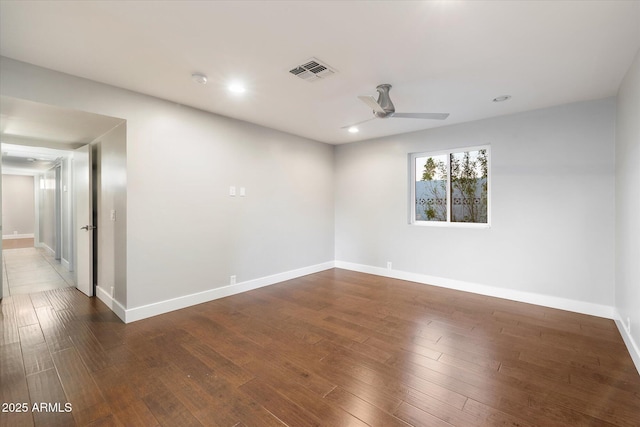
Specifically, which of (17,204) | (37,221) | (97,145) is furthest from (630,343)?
(17,204)

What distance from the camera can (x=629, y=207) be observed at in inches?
96.1

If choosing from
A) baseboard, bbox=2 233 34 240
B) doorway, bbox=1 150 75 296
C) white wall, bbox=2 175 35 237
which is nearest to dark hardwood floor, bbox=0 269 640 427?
doorway, bbox=1 150 75 296

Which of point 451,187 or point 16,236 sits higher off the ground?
point 451,187

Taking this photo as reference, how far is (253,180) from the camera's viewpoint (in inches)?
168

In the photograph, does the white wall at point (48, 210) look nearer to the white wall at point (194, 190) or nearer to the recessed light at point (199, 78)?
the white wall at point (194, 190)

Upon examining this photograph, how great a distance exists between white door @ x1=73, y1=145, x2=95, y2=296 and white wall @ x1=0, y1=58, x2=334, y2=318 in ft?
4.56

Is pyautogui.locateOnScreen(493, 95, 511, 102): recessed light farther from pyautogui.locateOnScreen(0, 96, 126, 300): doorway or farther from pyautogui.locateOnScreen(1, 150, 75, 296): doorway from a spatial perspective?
pyautogui.locateOnScreen(1, 150, 75, 296): doorway

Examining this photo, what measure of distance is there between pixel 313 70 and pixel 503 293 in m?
3.78

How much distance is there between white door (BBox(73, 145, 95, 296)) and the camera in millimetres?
3849

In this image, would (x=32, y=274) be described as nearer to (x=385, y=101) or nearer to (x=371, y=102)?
(x=371, y=102)

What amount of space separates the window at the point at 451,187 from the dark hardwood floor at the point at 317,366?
1421 millimetres

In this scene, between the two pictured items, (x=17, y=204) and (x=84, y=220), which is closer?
(x=84, y=220)

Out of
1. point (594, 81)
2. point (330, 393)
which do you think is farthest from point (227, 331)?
point (594, 81)

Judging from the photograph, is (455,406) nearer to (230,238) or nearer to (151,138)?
(230,238)
